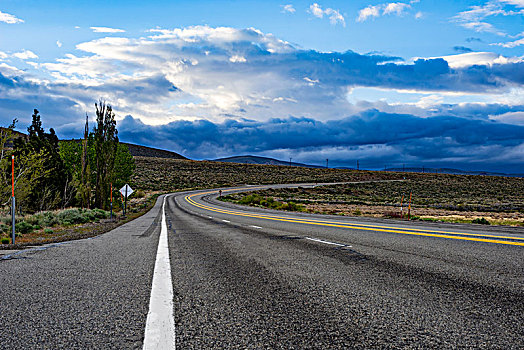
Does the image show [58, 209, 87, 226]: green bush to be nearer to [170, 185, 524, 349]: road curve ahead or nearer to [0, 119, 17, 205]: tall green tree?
[0, 119, 17, 205]: tall green tree

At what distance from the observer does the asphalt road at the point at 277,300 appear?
9.56 feet

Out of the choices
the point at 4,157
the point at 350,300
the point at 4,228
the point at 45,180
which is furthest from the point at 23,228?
the point at 45,180

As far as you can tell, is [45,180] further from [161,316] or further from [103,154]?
[161,316]

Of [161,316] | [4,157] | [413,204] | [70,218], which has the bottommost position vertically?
[70,218]

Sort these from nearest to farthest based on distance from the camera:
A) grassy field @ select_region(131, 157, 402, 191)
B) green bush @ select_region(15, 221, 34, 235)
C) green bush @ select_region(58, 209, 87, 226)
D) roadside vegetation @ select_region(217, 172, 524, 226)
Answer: green bush @ select_region(15, 221, 34, 235)
green bush @ select_region(58, 209, 87, 226)
roadside vegetation @ select_region(217, 172, 524, 226)
grassy field @ select_region(131, 157, 402, 191)

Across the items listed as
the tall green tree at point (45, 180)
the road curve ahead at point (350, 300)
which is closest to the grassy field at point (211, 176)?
the tall green tree at point (45, 180)

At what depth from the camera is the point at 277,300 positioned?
13.1 ft

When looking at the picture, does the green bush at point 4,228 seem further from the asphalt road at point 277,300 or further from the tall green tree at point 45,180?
the tall green tree at point 45,180

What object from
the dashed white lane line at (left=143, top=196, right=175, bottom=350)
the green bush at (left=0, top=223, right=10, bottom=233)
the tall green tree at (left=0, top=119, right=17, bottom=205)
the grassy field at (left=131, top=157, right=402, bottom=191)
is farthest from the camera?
the grassy field at (left=131, top=157, right=402, bottom=191)

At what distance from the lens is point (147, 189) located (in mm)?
84625

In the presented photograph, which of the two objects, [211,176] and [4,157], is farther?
[211,176]

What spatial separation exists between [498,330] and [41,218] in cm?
2023

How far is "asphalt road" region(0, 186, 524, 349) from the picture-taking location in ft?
9.56

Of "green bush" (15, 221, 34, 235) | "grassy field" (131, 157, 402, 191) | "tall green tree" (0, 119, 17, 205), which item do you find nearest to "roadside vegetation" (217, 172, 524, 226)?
"green bush" (15, 221, 34, 235)
